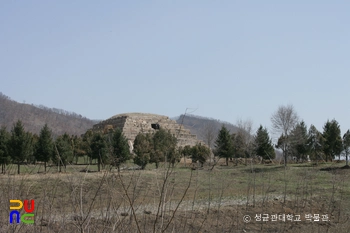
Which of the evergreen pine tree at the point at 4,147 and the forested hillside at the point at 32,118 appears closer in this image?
the evergreen pine tree at the point at 4,147

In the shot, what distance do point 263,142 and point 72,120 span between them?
247ft

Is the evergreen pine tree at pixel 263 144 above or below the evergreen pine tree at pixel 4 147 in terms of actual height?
above

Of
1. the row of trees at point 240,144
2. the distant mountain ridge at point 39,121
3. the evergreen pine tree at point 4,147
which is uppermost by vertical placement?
the distant mountain ridge at point 39,121

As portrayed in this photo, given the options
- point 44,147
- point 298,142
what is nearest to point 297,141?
point 298,142

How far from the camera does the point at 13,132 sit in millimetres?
26719

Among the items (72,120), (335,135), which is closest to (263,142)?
(335,135)

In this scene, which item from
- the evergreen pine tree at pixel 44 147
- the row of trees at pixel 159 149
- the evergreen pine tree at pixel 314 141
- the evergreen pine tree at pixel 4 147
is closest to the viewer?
the row of trees at pixel 159 149

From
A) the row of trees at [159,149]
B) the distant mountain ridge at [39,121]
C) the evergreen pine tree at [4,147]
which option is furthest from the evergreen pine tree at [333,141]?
the row of trees at [159,149]

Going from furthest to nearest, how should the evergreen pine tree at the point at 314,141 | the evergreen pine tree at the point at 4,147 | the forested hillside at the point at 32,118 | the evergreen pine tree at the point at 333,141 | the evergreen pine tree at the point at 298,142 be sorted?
the forested hillside at the point at 32,118 < the evergreen pine tree at the point at 314,141 < the evergreen pine tree at the point at 333,141 < the evergreen pine tree at the point at 298,142 < the evergreen pine tree at the point at 4,147

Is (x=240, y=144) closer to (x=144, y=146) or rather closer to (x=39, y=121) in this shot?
(x=144, y=146)

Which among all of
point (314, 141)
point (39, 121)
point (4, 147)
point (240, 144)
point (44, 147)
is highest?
point (39, 121)

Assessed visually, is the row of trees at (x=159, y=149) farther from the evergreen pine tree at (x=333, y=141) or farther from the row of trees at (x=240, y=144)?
the evergreen pine tree at (x=333, y=141)

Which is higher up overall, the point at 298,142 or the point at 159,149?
the point at 298,142

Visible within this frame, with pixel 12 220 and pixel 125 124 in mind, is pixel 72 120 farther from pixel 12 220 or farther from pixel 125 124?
pixel 12 220
